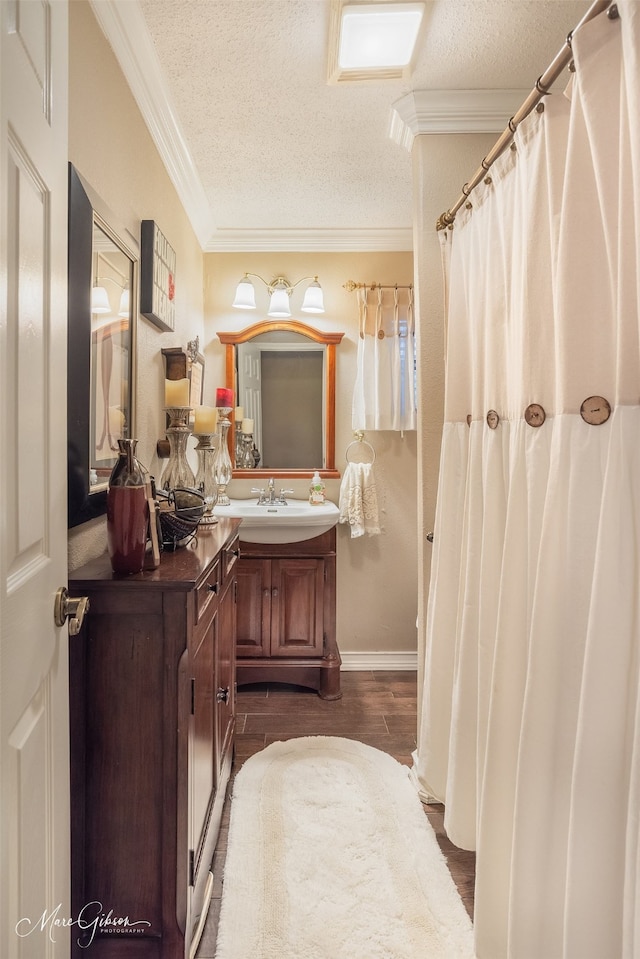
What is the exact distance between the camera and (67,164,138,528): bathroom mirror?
1.22m

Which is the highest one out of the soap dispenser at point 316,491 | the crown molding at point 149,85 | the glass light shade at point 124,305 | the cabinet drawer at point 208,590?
the crown molding at point 149,85

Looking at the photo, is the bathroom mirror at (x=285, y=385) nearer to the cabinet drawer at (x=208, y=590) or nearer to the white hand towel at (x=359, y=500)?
the white hand towel at (x=359, y=500)

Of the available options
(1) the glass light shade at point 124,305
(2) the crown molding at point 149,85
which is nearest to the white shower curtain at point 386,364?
(2) the crown molding at point 149,85

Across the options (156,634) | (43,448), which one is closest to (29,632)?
(43,448)

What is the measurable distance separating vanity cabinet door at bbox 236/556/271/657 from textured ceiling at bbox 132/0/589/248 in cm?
188

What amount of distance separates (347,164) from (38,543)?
2.22 m

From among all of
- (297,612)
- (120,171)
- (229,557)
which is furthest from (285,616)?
(120,171)

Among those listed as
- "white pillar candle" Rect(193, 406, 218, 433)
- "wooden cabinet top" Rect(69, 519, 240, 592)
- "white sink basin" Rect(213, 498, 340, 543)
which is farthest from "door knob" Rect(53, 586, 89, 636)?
"white sink basin" Rect(213, 498, 340, 543)

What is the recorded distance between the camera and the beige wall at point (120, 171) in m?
1.30

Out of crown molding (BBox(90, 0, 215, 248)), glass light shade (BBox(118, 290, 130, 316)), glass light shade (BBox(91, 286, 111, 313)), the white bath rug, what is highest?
crown molding (BBox(90, 0, 215, 248))

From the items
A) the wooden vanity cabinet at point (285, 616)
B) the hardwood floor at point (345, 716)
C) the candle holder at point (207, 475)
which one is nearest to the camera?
the candle holder at point (207, 475)

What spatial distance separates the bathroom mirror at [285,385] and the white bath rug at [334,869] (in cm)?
169

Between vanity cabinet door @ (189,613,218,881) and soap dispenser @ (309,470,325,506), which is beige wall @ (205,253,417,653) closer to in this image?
soap dispenser @ (309,470,325,506)

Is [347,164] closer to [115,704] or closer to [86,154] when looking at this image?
[86,154]
